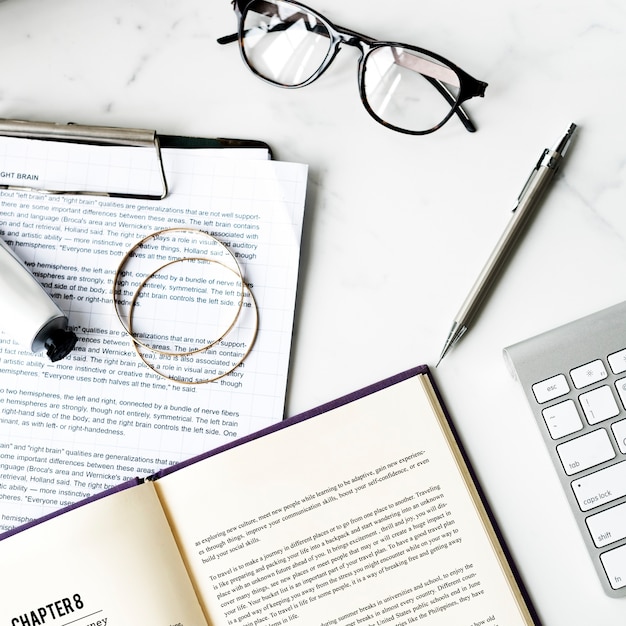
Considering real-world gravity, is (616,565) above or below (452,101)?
below

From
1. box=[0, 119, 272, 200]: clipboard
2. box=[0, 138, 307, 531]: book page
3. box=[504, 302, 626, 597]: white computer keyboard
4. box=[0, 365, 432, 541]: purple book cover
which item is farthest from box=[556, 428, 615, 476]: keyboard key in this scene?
box=[0, 119, 272, 200]: clipboard

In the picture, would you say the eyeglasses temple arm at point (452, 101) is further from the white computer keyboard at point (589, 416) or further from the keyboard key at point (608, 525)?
the keyboard key at point (608, 525)

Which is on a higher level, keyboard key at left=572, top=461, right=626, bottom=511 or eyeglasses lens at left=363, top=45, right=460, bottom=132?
eyeglasses lens at left=363, top=45, right=460, bottom=132

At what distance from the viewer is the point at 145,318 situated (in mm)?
595

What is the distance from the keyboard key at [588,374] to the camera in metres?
0.56

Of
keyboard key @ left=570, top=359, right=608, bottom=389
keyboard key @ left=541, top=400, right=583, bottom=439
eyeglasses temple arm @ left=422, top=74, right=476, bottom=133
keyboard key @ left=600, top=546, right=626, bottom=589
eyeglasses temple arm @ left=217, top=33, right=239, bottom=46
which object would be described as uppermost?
eyeglasses temple arm @ left=217, top=33, right=239, bottom=46

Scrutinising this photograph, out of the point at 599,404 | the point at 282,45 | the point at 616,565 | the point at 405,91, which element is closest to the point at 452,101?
the point at 405,91

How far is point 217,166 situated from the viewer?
59 centimetres

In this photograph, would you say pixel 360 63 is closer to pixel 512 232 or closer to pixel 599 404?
pixel 512 232

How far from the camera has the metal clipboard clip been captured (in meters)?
0.58

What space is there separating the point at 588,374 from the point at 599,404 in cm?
2

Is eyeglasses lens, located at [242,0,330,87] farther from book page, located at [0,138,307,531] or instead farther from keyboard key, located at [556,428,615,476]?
keyboard key, located at [556,428,615,476]

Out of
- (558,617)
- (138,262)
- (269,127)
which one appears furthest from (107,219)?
(558,617)

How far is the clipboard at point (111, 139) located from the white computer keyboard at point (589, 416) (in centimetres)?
27
